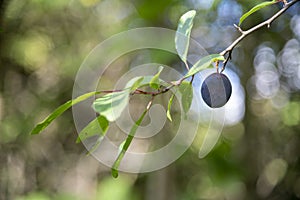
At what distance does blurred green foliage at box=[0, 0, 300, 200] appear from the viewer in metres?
2.22

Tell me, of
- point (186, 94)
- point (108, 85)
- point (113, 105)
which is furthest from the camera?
point (108, 85)

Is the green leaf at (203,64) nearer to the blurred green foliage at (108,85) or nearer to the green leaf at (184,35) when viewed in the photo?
the green leaf at (184,35)

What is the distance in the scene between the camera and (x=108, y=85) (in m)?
2.81

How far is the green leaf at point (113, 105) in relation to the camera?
47 cm

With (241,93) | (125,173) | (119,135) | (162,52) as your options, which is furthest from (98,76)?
(162,52)

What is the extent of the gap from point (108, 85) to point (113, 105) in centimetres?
235

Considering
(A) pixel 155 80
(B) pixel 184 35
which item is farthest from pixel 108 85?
(A) pixel 155 80

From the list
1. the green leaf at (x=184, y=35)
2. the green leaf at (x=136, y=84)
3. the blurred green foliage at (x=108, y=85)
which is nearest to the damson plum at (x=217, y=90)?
the green leaf at (x=184, y=35)

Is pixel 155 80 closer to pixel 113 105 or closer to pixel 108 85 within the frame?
pixel 113 105

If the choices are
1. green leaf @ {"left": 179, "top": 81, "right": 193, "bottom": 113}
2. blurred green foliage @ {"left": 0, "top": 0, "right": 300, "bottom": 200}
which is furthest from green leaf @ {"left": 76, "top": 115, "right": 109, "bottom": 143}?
blurred green foliage @ {"left": 0, "top": 0, "right": 300, "bottom": 200}

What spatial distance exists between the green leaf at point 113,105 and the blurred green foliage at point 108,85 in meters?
1.37

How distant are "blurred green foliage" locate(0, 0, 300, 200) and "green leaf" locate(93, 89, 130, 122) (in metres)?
1.37

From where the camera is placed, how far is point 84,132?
563 mm

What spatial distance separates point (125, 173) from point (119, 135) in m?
0.34
